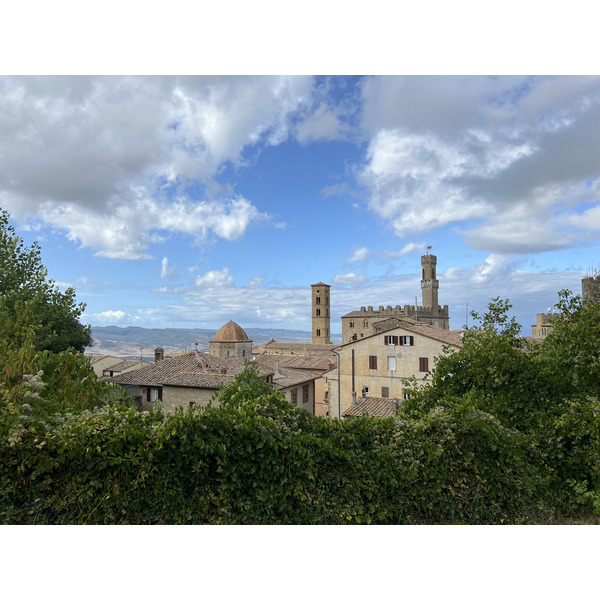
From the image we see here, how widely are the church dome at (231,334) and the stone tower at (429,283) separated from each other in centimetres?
4642

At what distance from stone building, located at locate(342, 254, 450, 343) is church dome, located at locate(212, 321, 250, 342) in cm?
3063

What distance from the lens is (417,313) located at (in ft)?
258

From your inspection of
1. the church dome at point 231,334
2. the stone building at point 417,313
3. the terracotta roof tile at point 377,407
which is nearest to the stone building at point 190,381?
the terracotta roof tile at point 377,407

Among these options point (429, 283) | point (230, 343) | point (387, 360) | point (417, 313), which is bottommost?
point (387, 360)

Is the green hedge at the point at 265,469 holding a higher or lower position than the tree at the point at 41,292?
lower

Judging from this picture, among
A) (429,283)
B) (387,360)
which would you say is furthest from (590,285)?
(429,283)

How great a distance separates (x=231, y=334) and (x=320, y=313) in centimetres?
4959

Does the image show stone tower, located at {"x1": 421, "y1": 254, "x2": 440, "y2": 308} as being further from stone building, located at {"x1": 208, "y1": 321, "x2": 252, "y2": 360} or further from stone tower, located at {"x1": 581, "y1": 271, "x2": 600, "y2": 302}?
stone tower, located at {"x1": 581, "y1": 271, "x2": 600, "y2": 302}

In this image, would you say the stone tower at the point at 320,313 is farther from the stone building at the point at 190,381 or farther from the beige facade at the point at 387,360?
the beige facade at the point at 387,360

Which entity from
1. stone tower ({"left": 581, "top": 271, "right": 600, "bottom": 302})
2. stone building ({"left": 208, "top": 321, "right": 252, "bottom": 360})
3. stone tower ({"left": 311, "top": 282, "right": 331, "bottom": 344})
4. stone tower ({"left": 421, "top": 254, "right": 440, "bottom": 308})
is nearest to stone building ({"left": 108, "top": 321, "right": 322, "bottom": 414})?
stone tower ({"left": 581, "top": 271, "right": 600, "bottom": 302})

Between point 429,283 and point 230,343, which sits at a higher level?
point 429,283

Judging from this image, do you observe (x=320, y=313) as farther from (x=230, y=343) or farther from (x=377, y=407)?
(x=377, y=407)

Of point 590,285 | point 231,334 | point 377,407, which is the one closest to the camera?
point 590,285

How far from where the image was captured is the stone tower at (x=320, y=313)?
3974 inches
